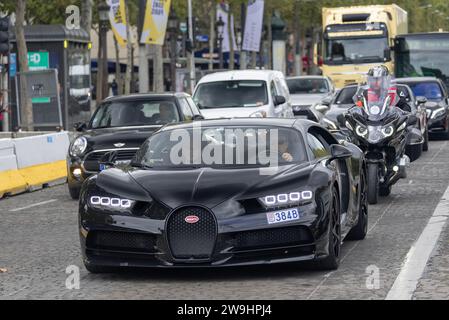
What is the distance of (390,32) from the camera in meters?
48.3

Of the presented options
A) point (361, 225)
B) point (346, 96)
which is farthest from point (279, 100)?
point (361, 225)

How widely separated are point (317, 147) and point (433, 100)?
879 inches

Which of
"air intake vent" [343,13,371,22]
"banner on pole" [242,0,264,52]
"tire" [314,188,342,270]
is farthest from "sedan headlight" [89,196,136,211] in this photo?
→ "banner on pole" [242,0,264,52]

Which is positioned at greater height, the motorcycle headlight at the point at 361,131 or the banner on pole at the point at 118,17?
the banner on pole at the point at 118,17

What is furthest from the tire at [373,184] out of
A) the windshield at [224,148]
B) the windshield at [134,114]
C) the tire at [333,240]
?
the tire at [333,240]

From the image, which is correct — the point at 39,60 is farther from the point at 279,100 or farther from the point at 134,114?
the point at 134,114

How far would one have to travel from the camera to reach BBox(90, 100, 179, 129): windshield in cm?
2002

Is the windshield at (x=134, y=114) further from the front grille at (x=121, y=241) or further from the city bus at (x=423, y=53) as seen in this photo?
the city bus at (x=423, y=53)

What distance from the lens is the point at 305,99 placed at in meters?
40.6

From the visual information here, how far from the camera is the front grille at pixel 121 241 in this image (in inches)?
396

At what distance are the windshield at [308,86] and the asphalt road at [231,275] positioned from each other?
27.6 metres

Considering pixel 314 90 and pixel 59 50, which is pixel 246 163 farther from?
pixel 314 90

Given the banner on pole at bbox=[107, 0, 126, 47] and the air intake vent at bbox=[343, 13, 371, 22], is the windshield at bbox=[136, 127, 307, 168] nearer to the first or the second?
the banner on pole at bbox=[107, 0, 126, 47]
